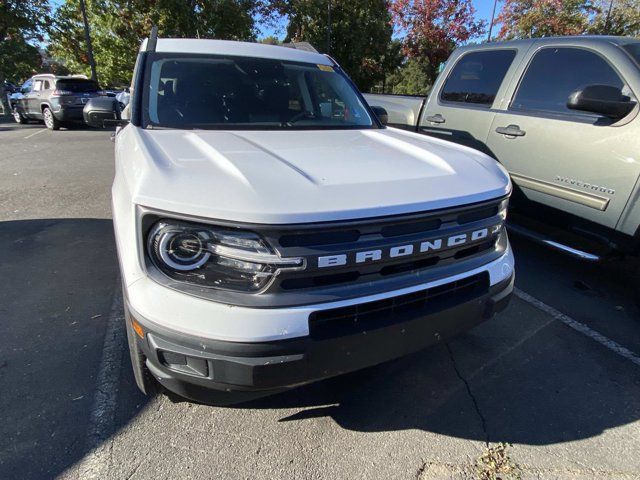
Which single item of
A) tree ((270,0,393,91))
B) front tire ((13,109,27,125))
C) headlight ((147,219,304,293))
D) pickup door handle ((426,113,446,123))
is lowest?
front tire ((13,109,27,125))

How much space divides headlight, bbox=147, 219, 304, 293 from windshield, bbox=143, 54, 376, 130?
1268 millimetres

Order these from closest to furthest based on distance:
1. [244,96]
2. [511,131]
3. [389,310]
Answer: [389,310] → [244,96] → [511,131]

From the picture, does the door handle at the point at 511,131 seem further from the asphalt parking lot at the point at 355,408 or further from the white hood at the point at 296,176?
the white hood at the point at 296,176

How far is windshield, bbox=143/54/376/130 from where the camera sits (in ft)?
9.25

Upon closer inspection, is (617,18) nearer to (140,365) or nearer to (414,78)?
(414,78)

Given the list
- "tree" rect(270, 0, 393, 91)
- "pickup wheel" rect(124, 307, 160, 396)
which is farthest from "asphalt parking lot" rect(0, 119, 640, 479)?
"tree" rect(270, 0, 393, 91)

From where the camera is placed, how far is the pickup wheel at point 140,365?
6.02ft

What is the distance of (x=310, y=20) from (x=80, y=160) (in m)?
18.1

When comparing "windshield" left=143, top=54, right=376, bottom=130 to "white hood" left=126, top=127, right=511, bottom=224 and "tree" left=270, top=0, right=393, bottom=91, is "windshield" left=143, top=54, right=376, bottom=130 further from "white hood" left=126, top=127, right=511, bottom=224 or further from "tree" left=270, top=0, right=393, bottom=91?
"tree" left=270, top=0, right=393, bottom=91

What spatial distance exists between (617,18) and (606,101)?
22527 millimetres

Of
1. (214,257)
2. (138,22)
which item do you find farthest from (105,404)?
(138,22)

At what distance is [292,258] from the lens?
1.60 meters

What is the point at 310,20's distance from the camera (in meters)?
23.4

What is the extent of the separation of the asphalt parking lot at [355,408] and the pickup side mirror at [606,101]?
1.33 metres
